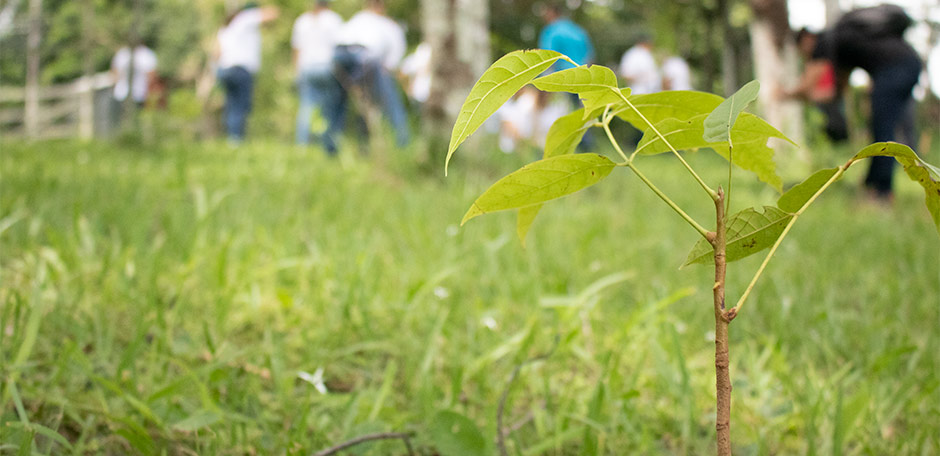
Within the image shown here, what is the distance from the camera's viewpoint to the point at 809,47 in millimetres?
5336

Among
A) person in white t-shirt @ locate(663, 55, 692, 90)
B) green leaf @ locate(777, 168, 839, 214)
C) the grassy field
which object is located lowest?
the grassy field

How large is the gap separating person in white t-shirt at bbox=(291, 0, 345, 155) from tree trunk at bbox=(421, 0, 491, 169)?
5.40 feet

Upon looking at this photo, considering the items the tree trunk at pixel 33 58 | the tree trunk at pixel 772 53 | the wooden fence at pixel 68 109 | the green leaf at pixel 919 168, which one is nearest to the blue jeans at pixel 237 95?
the tree trunk at pixel 33 58

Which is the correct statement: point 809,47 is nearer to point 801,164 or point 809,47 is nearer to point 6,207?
point 801,164

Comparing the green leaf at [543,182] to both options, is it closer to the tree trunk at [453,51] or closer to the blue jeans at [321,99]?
the tree trunk at [453,51]

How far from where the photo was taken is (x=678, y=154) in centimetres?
54

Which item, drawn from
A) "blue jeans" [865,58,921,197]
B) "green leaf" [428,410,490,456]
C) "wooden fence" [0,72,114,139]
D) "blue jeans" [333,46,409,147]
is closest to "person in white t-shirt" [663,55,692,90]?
"blue jeans" [333,46,409,147]

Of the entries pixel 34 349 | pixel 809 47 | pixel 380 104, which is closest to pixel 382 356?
pixel 34 349

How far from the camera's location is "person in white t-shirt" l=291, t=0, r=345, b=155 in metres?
5.90

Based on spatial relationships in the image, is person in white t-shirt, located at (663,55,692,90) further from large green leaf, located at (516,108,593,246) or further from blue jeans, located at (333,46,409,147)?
large green leaf, located at (516,108,593,246)

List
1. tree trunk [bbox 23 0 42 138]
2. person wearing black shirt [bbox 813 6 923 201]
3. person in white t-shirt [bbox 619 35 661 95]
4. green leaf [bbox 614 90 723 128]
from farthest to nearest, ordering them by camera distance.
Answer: person in white t-shirt [bbox 619 35 661 95] → tree trunk [bbox 23 0 42 138] → person wearing black shirt [bbox 813 6 923 201] → green leaf [bbox 614 90 723 128]

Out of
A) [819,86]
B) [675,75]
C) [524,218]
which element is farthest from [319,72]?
[675,75]

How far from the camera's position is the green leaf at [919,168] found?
0.48 m

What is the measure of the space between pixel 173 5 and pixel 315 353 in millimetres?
15449
